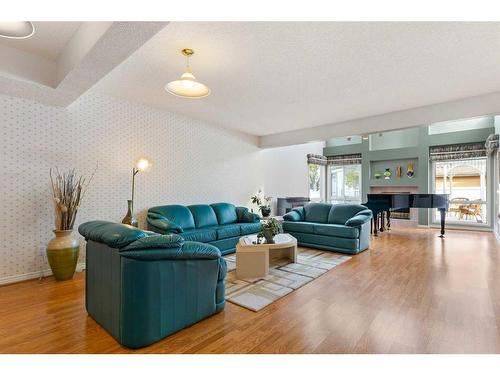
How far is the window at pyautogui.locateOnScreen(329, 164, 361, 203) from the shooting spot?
31.6 feet

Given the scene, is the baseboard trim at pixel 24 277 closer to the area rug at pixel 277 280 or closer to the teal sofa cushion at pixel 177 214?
the teal sofa cushion at pixel 177 214

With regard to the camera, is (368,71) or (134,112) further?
(134,112)

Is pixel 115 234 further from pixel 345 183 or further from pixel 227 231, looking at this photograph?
pixel 345 183

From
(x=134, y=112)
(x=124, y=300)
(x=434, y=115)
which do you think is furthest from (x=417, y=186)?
(x=124, y=300)

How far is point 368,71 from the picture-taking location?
3205mm

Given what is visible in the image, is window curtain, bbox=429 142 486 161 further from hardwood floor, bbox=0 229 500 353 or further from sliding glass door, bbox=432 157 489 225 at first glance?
hardwood floor, bbox=0 229 500 353

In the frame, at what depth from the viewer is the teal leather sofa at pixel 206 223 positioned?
410cm

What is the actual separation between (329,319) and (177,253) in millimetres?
1487

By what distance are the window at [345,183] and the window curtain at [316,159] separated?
59 cm

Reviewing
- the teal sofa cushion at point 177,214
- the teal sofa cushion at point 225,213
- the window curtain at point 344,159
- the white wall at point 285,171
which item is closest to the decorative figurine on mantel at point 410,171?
the window curtain at point 344,159

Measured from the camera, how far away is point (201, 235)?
4125 mm

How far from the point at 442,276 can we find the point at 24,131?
5.85 meters

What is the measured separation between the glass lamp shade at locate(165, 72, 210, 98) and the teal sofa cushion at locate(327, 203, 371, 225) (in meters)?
3.86
